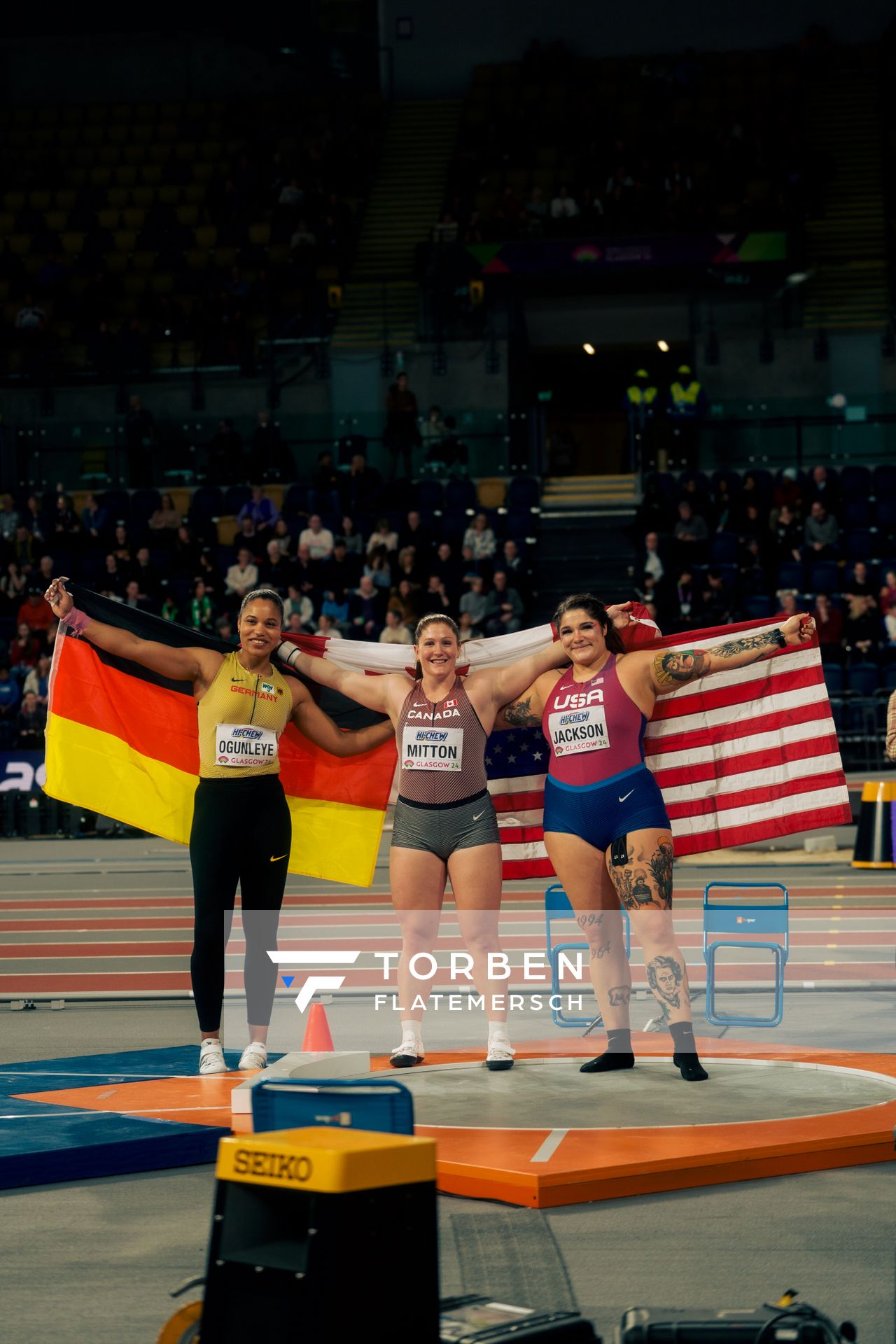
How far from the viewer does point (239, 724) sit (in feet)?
24.3

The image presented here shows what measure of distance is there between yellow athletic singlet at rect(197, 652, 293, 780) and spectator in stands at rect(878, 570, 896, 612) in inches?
525

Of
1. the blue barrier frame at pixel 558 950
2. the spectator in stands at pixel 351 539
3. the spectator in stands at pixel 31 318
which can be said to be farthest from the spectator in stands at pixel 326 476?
the blue barrier frame at pixel 558 950

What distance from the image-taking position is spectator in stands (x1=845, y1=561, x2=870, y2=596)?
19.7 m

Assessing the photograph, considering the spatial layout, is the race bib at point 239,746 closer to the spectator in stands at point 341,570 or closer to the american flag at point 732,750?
the american flag at point 732,750

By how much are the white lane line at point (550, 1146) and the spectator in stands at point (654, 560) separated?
15142 millimetres

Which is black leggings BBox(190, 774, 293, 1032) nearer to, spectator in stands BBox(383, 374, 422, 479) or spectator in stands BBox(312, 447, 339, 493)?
spectator in stands BBox(312, 447, 339, 493)

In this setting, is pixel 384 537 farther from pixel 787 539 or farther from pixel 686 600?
pixel 787 539

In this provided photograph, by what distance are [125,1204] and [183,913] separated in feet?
28.7

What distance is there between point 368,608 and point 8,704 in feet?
15.2

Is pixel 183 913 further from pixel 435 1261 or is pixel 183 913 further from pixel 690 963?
pixel 435 1261

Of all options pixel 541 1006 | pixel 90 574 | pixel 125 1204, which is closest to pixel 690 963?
pixel 541 1006

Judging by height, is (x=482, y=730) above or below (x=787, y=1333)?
above

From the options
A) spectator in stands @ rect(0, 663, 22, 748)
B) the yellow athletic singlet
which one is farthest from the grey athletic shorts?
spectator in stands @ rect(0, 663, 22, 748)

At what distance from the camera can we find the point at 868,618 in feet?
63.6
